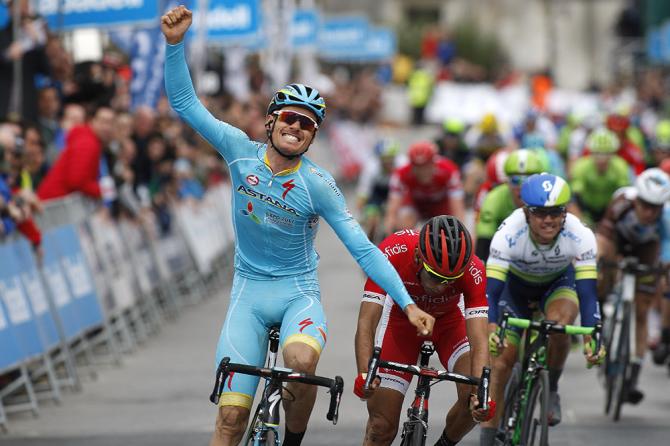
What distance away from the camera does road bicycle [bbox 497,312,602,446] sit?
8.65 m

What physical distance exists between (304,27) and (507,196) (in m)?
27.8

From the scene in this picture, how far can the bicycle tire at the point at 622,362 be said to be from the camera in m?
11.2

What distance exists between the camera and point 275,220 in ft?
24.7

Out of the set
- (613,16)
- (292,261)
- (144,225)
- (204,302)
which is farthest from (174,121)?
(613,16)

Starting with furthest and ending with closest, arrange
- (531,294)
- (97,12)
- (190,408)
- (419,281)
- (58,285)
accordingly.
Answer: (97,12) < (58,285) < (190,408) < (531,294) < (419,281)

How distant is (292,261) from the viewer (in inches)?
302

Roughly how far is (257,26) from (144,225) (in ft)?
29.6

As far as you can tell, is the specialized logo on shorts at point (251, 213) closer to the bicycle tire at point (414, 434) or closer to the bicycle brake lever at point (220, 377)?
the bicycle brake lever at point (220, 377)

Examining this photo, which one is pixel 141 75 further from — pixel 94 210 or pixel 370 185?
pixel 94 210

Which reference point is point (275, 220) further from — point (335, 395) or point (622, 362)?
point (622, 362)

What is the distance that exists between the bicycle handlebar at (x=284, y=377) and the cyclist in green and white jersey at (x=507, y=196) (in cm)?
420

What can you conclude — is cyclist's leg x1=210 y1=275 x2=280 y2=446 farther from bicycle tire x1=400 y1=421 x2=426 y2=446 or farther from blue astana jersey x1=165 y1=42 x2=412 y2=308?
bicycle tire x1=400 y1=421 x2=426 y2=446

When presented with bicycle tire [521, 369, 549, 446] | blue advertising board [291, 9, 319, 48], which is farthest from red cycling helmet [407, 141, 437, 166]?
blue advertising board [291, 9, 319, 48]

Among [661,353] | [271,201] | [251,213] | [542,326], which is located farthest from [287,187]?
[661,353]
